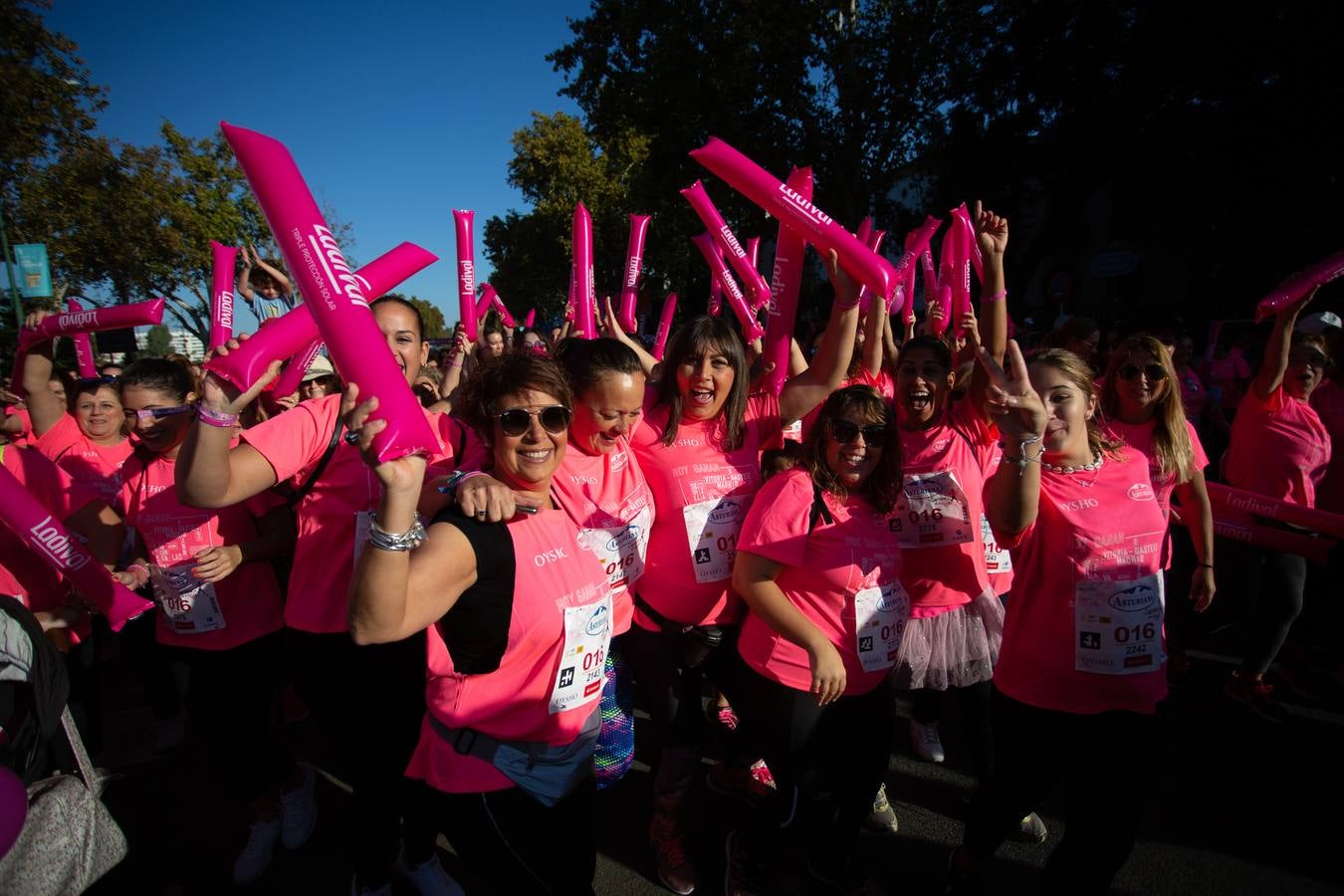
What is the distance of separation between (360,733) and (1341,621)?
6166 mm

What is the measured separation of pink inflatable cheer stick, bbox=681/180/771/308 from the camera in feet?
12.0

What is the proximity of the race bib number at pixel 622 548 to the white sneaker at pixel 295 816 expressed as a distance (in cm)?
186

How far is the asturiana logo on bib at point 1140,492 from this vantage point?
2203mm

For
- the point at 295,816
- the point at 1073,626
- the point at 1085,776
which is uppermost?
the point at 1073,626

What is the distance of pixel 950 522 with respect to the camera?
2650 mm

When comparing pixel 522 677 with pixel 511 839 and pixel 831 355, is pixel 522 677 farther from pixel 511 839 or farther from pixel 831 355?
pixel 831 355

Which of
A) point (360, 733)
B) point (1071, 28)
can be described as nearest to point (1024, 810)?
point (360, 733)

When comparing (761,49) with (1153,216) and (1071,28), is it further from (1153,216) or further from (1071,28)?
(1153,216)

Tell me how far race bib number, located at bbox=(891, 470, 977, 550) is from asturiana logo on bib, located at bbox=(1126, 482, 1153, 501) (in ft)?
1.95

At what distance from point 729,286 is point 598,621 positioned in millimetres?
2818

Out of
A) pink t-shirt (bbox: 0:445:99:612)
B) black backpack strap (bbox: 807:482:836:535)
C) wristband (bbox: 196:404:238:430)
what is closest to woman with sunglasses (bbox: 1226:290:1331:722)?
black backpack strap (bbox: 807:482:836:535)

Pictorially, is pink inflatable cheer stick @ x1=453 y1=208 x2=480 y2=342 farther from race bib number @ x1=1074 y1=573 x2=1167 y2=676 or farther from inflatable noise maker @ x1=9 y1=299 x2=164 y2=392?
race bib number @ x1=1074 y1=573 x2=1167 y2=676

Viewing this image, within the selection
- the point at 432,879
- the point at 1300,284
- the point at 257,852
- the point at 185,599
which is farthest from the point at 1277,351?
the point at 257,852

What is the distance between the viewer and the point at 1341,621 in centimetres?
448
